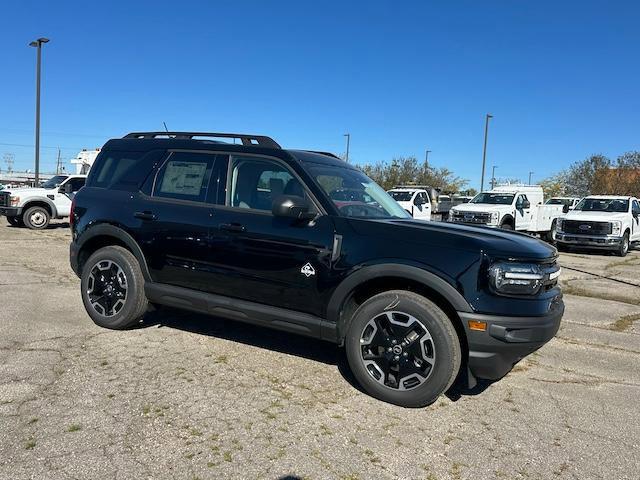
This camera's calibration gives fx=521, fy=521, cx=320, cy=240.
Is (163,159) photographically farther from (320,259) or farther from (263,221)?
(320,259)

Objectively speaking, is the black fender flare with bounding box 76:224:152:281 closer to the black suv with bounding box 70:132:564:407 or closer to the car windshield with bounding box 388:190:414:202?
the black suv with bounding box 70:132:564:407

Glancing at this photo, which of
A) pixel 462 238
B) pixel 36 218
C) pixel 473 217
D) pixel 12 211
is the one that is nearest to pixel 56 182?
pixel 36 218

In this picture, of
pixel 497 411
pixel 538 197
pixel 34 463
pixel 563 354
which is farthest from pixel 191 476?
pixel 538 197

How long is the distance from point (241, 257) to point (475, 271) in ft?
6.27

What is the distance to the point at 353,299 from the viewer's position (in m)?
4.12

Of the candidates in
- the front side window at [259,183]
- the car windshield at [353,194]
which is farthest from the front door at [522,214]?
the front side window at [259,183]

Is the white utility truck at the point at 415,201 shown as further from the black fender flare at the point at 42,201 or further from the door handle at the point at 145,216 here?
the door handle at the point at 145,216

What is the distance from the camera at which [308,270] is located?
161 inches

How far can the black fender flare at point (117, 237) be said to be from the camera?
502 centimetres

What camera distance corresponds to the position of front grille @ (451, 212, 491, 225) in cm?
1698

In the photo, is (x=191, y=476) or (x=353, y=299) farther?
(x=353, y=299)

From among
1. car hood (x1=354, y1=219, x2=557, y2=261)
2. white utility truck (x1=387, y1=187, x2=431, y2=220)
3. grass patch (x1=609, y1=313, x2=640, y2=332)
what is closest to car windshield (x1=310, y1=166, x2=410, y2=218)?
car hood (x1=354, y1=219, x2=557, y2=261)

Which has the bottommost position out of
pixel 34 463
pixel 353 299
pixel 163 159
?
pixel 34 463

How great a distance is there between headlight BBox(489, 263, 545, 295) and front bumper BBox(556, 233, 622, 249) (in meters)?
14.5
